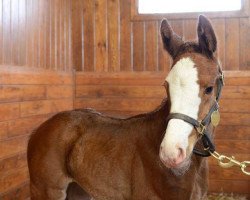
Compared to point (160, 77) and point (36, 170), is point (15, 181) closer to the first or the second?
point (36, 170)

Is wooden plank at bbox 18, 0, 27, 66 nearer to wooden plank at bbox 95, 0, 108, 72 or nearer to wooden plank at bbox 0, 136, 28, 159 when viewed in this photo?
wooden plank at bbox 0, 136, 28, 159

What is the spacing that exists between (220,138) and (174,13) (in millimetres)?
1391

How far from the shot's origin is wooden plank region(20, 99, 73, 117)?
2971 millimetres

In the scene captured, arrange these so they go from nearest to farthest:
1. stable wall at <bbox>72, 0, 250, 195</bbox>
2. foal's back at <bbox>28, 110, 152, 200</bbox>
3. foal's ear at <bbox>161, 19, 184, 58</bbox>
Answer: foal's ear at <bbox>161, 19, 184, 58</bbox>, foal's back at <bbox>28, 110, 152, 200</bbox>, stable wall at <bbox>72, 0, 250, 195</bbox>

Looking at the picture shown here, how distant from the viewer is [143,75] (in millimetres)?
3734

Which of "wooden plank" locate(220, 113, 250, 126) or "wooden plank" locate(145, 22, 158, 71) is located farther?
"wooden plank" locate(145, 22, 158, 71)

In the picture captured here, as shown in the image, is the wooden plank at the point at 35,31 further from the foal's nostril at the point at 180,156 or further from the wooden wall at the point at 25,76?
the foal's nostril at the point at 180,156

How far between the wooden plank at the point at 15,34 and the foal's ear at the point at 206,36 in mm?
1782

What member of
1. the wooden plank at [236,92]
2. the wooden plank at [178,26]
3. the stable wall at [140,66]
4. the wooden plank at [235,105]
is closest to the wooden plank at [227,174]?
the stable wall at [140,66]

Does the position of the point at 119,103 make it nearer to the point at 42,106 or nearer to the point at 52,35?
the point at 42,106

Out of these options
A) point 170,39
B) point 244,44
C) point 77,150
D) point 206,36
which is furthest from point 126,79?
point 206,36

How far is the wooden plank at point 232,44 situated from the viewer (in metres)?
3.54

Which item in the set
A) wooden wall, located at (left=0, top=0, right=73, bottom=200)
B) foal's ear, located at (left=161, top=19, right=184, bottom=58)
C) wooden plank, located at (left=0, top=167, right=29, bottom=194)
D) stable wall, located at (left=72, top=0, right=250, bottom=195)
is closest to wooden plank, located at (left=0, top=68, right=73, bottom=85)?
wooden wall, located at (left=0, top=0, right=73, bottom=200)

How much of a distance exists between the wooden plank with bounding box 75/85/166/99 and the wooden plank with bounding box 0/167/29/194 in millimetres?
1200
